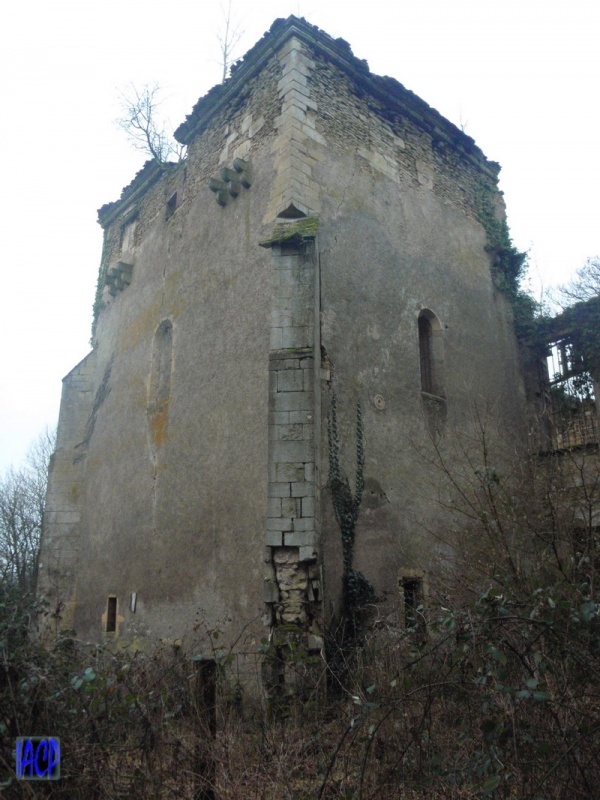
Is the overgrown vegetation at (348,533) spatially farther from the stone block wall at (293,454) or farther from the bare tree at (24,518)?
the bare tree at (24,518)

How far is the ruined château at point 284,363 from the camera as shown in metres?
9.81

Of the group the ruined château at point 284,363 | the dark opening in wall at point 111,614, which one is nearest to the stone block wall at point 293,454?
the ruined château at point 284,363

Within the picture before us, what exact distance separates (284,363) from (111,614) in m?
6.40

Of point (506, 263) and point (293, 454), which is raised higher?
point (506, 263)

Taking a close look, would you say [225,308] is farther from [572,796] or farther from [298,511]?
[572,796]

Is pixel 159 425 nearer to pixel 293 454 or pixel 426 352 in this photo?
pixel 293 454

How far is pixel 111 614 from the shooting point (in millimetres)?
12797

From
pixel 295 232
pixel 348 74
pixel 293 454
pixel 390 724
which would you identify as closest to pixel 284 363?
pixel 293 454

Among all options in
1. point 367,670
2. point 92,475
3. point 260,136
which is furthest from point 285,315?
point 92,475

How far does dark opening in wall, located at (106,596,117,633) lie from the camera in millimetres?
12668

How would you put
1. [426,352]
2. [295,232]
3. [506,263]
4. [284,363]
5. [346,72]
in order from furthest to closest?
[506,263] < [426,352] < [346,72] < [295,232] < [284,363]

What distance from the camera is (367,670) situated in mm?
7035

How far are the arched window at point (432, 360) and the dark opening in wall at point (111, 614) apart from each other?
6.78 meters

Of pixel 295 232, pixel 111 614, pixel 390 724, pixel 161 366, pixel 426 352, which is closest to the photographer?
pixel 390 724
